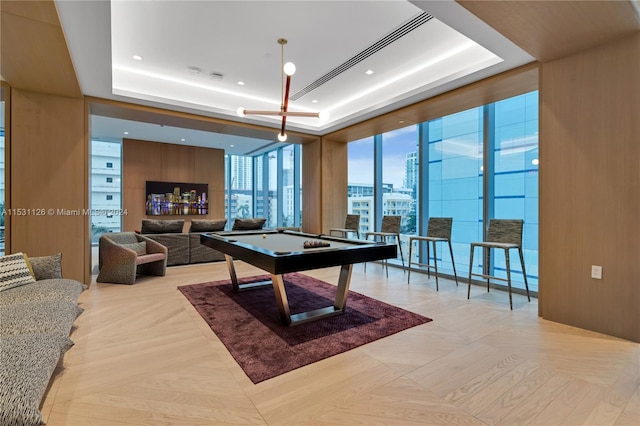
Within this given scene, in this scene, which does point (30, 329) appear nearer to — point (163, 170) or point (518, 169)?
point (518, 169)

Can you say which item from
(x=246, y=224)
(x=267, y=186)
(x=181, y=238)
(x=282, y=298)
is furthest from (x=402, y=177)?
(x=267, y=186)

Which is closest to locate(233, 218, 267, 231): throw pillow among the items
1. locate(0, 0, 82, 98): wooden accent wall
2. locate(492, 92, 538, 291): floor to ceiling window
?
locate(0, 0, 82, 98): wooden accent wall

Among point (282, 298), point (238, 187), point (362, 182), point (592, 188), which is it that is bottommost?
point (282, 298)

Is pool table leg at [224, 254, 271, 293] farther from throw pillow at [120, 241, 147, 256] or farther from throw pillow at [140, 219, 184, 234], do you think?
throw pillow at [140, 219, 184, 234]

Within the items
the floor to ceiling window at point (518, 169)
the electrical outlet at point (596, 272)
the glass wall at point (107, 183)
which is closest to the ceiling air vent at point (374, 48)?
the floor to ceiling window at point (518, 169)

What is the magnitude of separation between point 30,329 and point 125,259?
2.80 meters

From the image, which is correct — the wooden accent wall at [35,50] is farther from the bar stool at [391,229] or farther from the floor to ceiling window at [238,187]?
the floor to ceiling window at [238,187]

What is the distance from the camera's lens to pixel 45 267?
3.10 metres

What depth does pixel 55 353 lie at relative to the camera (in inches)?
71.8

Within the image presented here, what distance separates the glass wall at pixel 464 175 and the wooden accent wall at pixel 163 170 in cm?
526

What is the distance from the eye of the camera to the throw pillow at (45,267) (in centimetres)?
306

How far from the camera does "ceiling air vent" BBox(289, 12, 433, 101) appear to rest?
3.33 m

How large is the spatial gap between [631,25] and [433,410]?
11.2ft

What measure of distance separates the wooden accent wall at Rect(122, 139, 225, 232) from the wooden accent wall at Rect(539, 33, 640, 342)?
896cm
